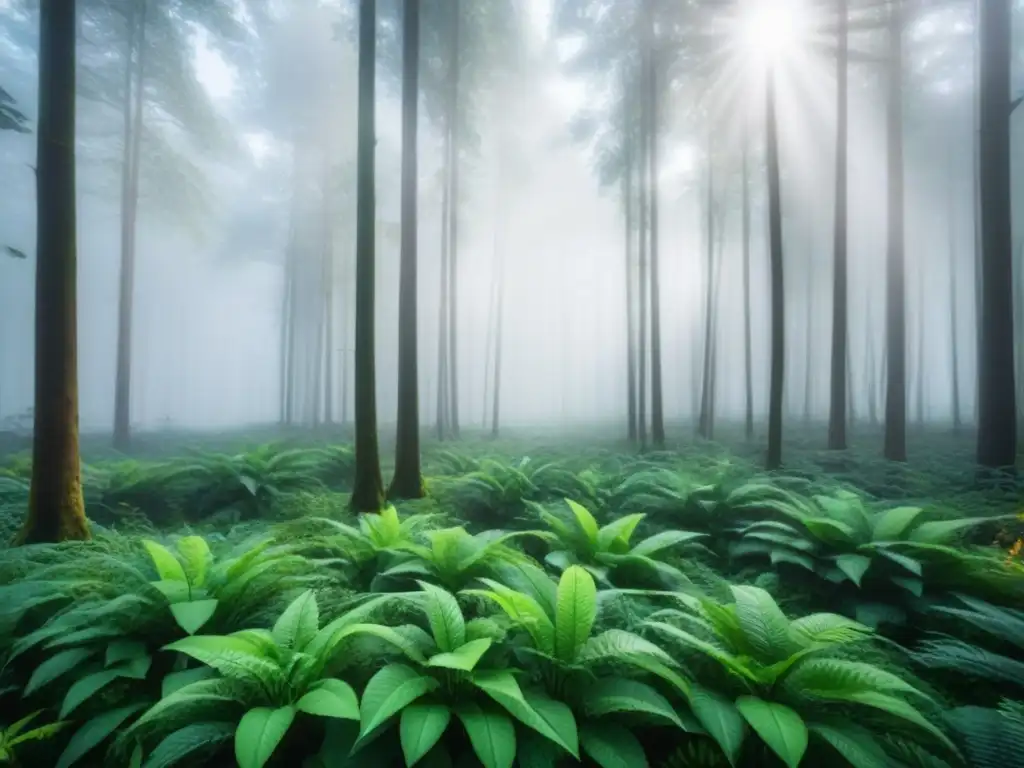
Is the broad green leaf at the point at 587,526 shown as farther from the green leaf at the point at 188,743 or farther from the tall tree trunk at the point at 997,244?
the tall tree trunk at the point at 997,244

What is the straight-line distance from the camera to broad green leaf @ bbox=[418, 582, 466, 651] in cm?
257

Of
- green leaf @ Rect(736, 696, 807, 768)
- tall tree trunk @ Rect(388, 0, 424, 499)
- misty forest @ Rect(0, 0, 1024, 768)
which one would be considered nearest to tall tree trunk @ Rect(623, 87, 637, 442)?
misty forest @ Rect(0, 0, 1024, 768)

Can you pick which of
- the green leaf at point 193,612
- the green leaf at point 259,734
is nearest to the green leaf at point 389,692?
the green leaf at point 259,734

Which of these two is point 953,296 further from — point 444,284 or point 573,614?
point 573,614

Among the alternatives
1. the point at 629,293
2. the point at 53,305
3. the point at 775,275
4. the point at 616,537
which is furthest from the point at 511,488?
Answer: the point at 629,293

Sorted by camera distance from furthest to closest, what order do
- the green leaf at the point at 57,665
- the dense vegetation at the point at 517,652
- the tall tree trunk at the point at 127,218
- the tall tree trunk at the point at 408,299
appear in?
the tall tree trunk at the point at 127,218 < the tall tree trunk at the point at 408,299 < the green leaf at the point at 57,665 < the dense vegetation at the point at 517,652

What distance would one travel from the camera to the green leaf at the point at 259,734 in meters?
1.88

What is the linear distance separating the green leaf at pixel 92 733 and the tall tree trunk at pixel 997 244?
1119 centimetres

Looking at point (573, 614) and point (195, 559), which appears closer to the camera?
point (573, 614)

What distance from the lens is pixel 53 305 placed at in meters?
4.89

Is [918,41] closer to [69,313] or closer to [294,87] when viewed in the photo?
[69,313]

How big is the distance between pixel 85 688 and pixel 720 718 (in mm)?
3108

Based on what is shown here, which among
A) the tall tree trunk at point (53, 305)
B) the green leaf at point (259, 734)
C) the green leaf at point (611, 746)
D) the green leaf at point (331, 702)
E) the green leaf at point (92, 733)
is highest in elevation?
the tall tree trunk at point (53, 305)

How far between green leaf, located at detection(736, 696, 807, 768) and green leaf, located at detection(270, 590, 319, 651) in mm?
2205
